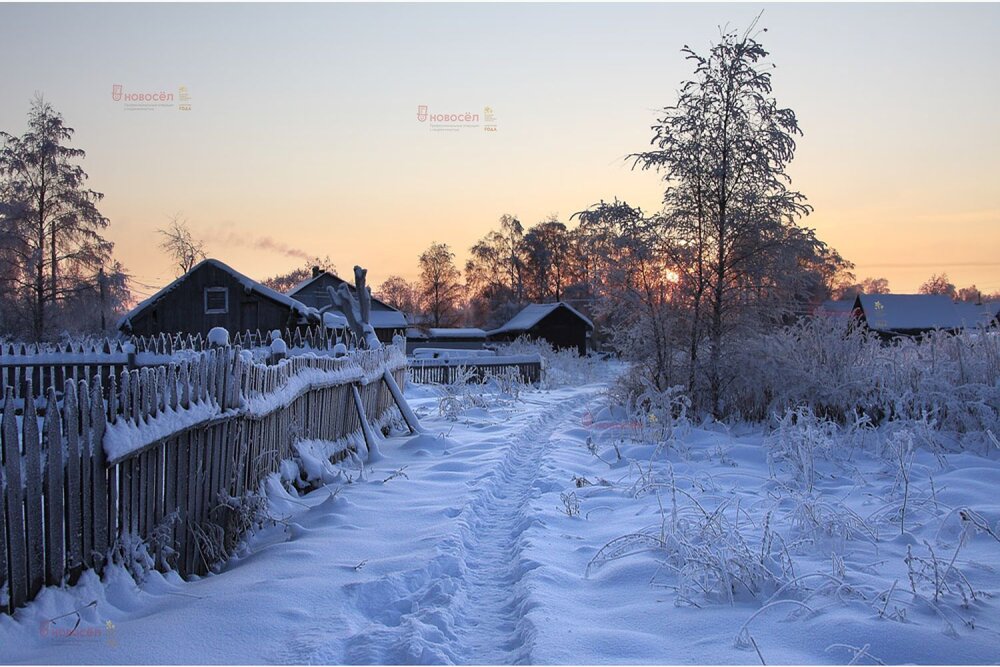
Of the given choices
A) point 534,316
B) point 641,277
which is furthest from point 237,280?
point 534,316

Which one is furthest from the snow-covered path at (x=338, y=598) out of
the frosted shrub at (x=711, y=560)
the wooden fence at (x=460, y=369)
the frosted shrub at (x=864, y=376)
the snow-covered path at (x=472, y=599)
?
the wooden fence at (x=460, y=369)

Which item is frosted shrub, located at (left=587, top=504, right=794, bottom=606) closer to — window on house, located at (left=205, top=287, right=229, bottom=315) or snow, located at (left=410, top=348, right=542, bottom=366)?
snow, located at (left=410, top=348, right=542, bottom=366)

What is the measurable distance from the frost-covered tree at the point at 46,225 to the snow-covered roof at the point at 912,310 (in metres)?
47.1

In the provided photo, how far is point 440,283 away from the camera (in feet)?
242

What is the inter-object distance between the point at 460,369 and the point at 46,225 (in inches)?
804

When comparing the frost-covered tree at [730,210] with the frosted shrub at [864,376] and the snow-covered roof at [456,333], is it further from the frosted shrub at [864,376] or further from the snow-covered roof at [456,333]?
the snow-covered roof at [456,333]

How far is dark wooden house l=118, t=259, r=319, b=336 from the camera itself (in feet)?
91.9

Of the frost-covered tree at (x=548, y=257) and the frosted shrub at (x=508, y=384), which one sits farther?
the frost-covered tree at (x=548, y=257)

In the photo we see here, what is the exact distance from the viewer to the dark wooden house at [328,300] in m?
41.1

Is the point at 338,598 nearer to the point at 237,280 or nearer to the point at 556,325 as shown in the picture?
the point at 237,280

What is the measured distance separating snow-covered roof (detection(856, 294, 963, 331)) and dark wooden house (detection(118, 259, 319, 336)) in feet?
132

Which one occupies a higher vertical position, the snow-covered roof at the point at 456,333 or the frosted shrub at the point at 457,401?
the snow-covered roof at the point at 456,333

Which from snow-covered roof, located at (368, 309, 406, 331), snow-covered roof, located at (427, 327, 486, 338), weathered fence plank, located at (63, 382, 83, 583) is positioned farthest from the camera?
snow-covered roof, located at (427, 327, 486, 338)

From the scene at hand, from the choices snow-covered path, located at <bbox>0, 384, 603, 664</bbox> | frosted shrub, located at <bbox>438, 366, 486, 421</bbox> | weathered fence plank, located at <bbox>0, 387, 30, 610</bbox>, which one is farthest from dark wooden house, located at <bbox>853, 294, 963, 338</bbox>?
weathered fence plank, located at <bbox>0, 387, 30, 610</bbox>
